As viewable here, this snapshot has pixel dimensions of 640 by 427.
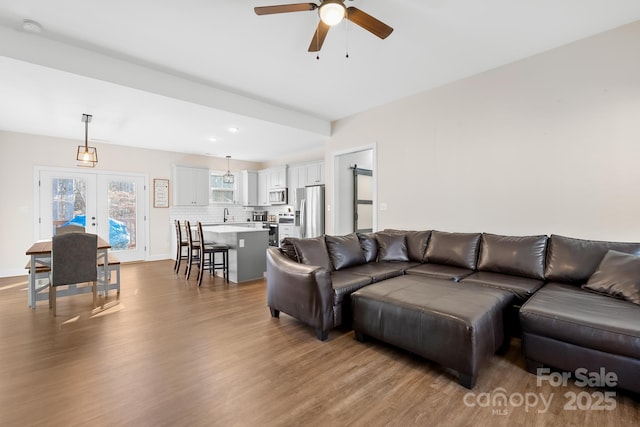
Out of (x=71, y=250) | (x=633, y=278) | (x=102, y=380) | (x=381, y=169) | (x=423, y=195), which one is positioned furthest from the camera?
(x=381, y=169)

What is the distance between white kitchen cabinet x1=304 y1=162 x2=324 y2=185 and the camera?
21.9 ft

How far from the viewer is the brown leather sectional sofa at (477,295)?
6.33 ft

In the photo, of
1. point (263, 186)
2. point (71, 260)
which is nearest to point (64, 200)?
point (71, 260)

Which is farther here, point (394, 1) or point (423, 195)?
point (423, 195)

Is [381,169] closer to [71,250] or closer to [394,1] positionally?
[394,1]

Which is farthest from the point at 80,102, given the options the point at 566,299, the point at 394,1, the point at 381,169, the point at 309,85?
the point at 566,299

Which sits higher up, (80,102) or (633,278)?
(80,102)

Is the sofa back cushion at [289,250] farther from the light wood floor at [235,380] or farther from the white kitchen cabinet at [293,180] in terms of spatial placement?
the white kitchen cabinet at [293,180]

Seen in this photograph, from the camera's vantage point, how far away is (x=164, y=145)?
6.55 m

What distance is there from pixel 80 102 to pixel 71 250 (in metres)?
2.03

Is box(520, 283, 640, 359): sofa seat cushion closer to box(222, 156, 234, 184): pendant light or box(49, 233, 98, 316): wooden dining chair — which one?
box(49, 233, 98, 316): wooden dining chair

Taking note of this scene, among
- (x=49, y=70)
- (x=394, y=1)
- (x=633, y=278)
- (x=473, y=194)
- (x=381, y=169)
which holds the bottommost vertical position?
(x=633, y=278)

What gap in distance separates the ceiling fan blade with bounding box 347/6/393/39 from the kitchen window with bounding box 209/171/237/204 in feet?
21.9

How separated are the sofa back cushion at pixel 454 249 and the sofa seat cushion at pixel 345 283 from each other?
115cm
